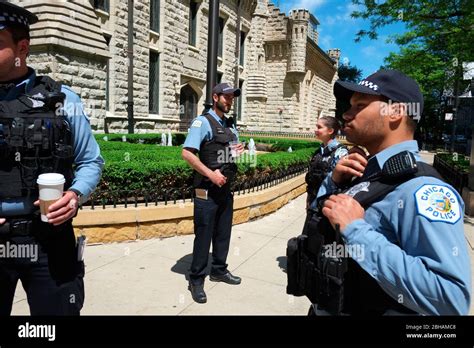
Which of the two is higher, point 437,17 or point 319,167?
point 437,17

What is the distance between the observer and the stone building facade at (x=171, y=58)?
11.3 m

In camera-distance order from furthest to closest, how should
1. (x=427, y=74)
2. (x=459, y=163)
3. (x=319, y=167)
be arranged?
1. (x=427, y=74)
2. (x=459, y=163)
3. (x=319, y=167)

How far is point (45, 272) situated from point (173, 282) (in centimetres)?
241

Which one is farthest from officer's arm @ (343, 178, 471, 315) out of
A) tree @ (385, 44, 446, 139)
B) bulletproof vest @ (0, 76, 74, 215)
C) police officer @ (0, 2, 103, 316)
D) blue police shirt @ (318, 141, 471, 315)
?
tree @ (385, 44, 446, 139)

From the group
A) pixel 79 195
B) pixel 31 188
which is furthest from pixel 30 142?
pixel 79 195

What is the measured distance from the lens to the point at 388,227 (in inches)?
58.5

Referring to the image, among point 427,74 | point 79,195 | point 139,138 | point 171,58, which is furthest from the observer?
point 427,74

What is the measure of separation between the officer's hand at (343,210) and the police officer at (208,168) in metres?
2.36

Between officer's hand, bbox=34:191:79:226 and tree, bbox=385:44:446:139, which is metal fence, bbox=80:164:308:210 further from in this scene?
tree, bbox=385:44:446:139

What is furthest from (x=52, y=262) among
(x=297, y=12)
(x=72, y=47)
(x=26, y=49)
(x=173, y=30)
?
(x=297, y=12)

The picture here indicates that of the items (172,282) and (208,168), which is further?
(172,282)

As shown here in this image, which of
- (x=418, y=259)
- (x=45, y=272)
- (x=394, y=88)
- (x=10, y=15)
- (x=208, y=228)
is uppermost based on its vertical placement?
(x=10, y=15)

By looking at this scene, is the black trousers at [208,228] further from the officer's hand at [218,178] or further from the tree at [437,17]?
the tree at [437,17]

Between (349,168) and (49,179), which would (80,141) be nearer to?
(49,179)
